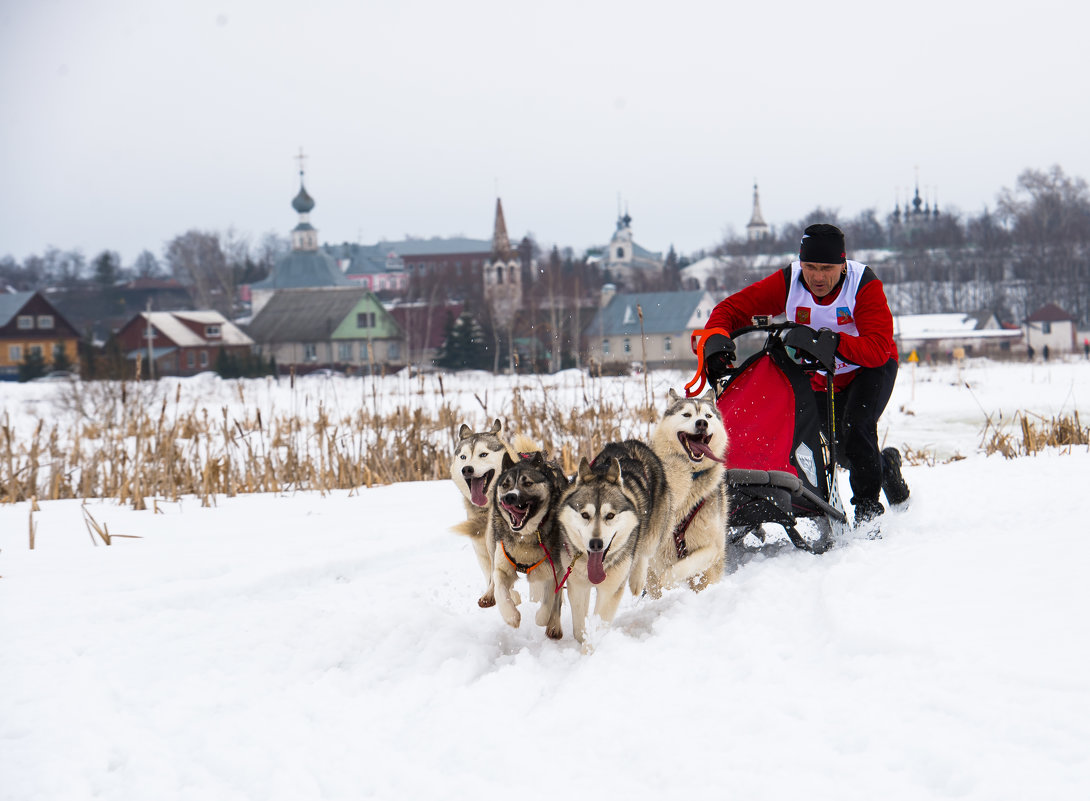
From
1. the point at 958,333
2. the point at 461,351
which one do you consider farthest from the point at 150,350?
the point at 958,333

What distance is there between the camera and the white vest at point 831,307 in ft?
14.3

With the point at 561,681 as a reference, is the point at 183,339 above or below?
above

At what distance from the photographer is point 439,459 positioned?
322 inches

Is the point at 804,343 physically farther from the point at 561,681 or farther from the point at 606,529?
the point at 561,681

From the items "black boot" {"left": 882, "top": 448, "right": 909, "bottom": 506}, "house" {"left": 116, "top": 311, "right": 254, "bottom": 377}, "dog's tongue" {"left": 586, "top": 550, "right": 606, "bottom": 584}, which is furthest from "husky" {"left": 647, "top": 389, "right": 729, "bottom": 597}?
"house" {"left": 116, "top": 311, "right": 254, "bottom": 377}

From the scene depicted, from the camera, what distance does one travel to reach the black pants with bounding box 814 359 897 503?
172 inches

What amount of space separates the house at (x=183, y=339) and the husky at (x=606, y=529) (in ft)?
174

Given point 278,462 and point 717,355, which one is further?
point 278,462

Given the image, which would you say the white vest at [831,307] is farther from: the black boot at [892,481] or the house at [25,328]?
the house at [25,328]

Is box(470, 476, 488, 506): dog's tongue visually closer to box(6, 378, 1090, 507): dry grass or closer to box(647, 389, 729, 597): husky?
box(647, 389, 729, 597): husky

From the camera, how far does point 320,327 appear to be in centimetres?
5912

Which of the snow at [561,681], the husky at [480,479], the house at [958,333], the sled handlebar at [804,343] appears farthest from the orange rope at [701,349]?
the house at [958,333]

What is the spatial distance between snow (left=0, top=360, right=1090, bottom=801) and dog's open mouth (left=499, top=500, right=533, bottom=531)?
0.48 metres

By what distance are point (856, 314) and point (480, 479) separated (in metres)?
2.03
